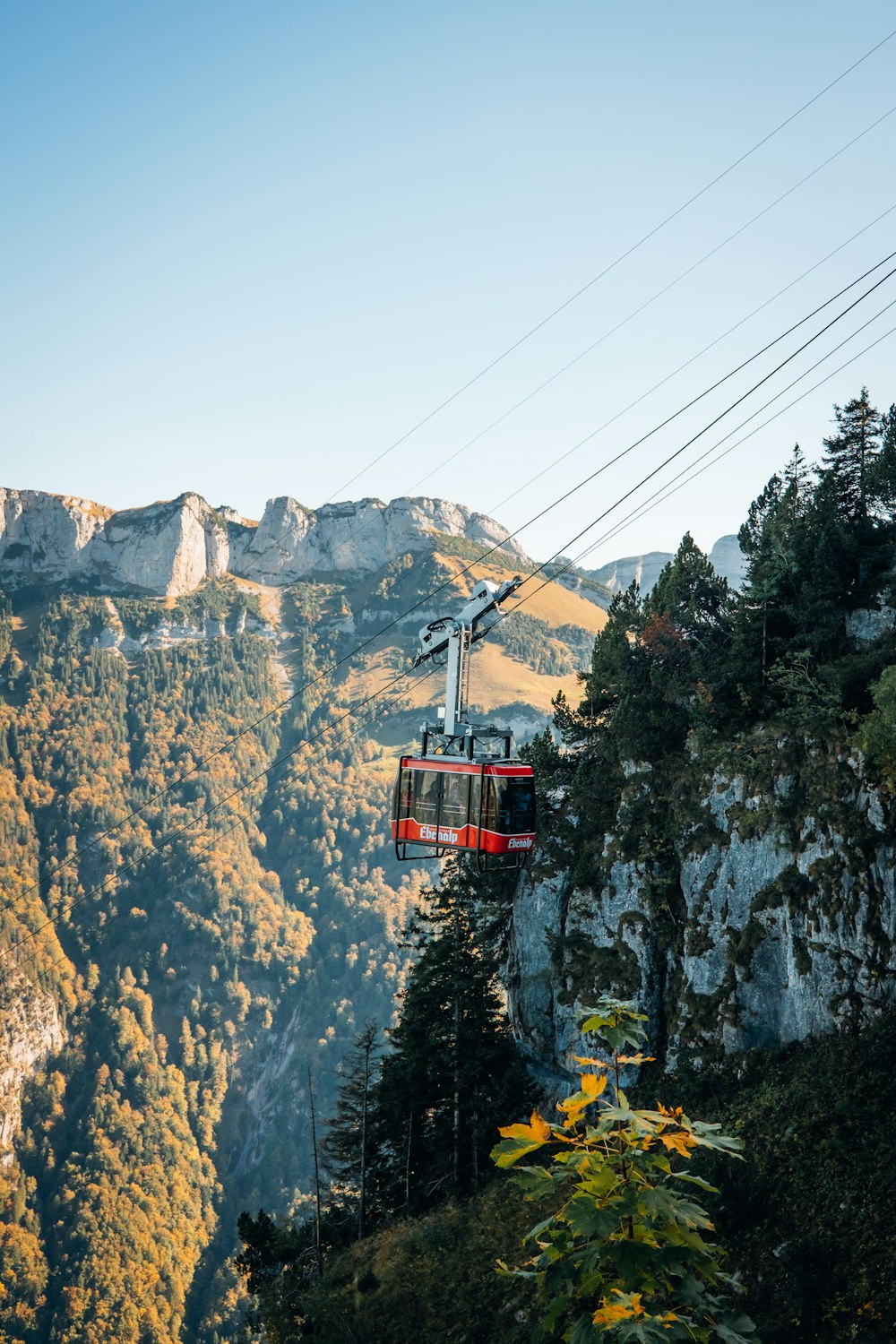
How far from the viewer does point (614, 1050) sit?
5.34 m

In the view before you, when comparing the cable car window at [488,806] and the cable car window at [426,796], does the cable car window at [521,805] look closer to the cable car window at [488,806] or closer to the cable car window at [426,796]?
the cable car window at [488,806]

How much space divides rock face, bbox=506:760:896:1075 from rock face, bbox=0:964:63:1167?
17751 cm

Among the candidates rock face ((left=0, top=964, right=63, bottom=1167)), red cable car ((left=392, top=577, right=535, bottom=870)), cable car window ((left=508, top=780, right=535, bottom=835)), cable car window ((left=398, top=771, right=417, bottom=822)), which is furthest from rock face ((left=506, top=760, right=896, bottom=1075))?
rock face ((left=0, top=964, right=63, bottom=1167))

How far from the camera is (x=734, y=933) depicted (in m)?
30.9

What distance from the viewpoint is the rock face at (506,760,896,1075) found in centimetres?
2720

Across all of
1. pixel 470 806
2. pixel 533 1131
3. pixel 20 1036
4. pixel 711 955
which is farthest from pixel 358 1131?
pixel 20 1036

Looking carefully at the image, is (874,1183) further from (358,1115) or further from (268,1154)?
(268,1154)

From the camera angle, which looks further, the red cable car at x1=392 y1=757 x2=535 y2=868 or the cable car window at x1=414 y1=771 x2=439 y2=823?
the cable car window at x1=414 y1=771 x2=439 y2=823

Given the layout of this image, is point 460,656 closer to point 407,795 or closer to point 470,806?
point 470,806

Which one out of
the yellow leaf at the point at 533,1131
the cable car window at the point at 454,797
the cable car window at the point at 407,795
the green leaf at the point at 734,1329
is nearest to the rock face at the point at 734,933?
the cable car window at the point at 454,797

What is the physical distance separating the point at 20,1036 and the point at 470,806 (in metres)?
196

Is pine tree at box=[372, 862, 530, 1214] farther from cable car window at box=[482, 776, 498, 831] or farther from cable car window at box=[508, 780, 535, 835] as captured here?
cable car window at box=[482, 776, 498, 831]

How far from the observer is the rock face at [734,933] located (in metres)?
27.2

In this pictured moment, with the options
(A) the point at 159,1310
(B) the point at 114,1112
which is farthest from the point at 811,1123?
(B) the point at 114,1112
